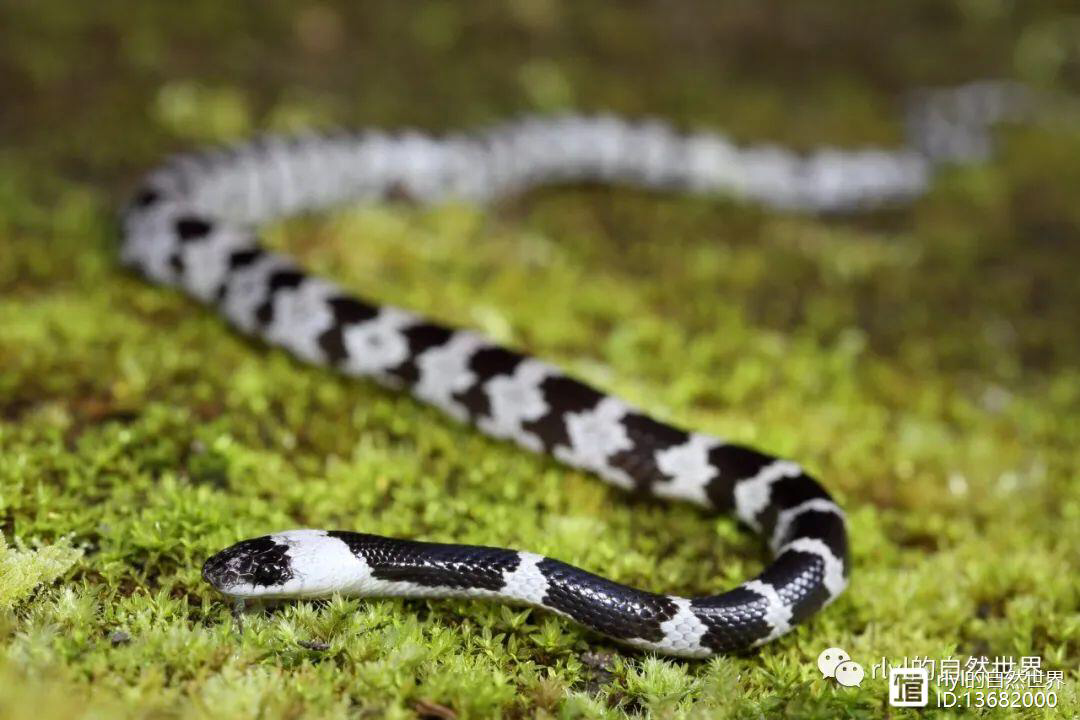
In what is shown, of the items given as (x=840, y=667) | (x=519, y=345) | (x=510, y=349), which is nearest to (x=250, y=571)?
(x=510, y=349)

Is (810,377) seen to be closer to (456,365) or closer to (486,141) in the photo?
(456,365)

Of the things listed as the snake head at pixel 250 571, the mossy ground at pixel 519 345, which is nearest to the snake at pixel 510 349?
the snake head at pixel 250 571

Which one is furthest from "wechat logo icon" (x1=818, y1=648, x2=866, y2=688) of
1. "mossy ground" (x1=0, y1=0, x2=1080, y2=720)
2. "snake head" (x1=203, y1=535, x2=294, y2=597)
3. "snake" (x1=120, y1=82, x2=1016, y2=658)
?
"snake head" (x1=203, y1=535, x2=294, y2=597)

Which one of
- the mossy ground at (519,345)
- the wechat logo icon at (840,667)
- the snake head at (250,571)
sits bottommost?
the wechat logo icon at (840,667)

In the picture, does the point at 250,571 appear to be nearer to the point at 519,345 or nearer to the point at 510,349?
the point at 510,349

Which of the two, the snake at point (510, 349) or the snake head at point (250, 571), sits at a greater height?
the snake at point (510, 349)

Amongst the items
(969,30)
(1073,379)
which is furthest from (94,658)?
(969,30)

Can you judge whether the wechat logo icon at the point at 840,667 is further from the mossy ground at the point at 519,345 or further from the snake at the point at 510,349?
the snake at the point at 510,349
